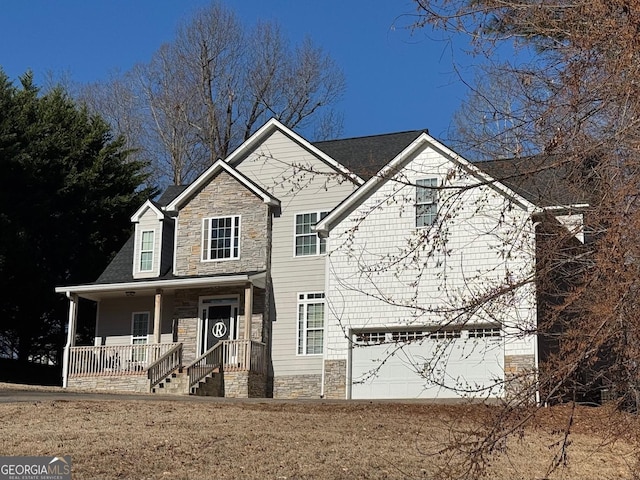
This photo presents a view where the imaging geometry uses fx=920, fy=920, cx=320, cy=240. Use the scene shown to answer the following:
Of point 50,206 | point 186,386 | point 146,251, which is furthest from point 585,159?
point 50,206

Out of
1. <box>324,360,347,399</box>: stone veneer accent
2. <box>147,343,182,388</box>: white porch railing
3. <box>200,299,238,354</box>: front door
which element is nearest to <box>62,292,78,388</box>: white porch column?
<box>147,343,182,388</box>: white porch railing

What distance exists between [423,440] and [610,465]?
258 centimetres

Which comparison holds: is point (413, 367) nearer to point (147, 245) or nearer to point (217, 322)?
point (217, 322)

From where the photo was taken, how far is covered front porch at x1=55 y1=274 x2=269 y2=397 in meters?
23.9

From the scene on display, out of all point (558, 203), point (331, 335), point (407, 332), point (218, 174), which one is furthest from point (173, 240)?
point (558, 203)

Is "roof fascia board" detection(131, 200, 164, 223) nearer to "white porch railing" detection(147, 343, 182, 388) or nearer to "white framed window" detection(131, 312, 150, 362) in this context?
"white framed window" detection(131, 312, 150, 362)

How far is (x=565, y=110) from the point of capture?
6.96 meters

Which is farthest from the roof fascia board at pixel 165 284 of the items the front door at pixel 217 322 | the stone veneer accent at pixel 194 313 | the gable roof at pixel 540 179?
the gable roof at pixel 540 179

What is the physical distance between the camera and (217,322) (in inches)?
1008

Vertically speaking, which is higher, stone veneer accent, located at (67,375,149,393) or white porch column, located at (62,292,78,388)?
white porch column, located at (62,292,78,388)

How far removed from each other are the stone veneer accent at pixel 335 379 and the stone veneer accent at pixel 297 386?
3.76ft

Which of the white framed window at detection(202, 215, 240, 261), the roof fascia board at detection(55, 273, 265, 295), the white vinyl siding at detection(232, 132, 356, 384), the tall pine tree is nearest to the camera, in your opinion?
the roof fascia board at detection(55, 273, 265, 295)

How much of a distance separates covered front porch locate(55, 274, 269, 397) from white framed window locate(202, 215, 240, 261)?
953mm

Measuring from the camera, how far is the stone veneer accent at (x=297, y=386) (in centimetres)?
2395
